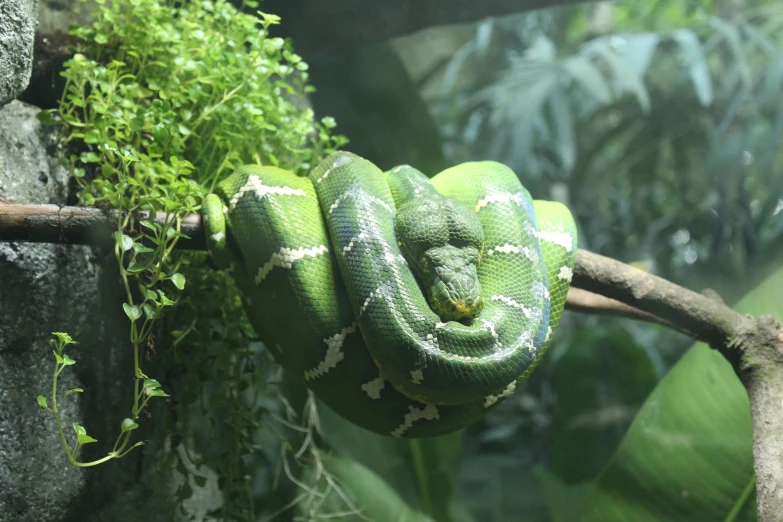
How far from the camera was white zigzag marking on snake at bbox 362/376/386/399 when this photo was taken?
1537 mm

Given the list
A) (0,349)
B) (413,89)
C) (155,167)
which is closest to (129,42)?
(155,167)

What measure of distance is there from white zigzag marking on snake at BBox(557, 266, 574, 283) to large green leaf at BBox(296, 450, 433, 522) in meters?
1.15

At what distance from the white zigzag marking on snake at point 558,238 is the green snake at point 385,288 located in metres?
0.12

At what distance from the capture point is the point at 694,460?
7.27 ft

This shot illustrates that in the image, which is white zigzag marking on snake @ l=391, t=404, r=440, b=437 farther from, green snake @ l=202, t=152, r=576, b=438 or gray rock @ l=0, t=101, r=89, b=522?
gray rock @ l=0, t=101, r=89, b=522

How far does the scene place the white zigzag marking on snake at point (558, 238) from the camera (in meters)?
1.80

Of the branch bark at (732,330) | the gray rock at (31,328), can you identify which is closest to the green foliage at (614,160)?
the branch bark at (732,330)

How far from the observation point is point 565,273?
1.78 meters

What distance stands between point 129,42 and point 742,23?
3238mm

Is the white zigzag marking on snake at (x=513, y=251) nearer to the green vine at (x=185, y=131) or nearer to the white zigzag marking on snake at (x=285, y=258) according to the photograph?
the white zigzag marking on snake at (x=285, y=258)

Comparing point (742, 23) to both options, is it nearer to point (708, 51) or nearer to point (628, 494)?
point (708, 51)

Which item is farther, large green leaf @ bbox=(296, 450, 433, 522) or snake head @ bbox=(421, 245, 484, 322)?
large green leaf @ bbox=(296, 450, 433, 522)

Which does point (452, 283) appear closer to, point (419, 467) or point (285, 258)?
point (285, 258)

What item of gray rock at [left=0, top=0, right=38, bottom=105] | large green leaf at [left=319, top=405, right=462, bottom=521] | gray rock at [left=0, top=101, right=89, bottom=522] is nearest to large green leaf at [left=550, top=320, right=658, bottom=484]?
large green leaf at [left=319, top=405, right=462, bottom=521]
